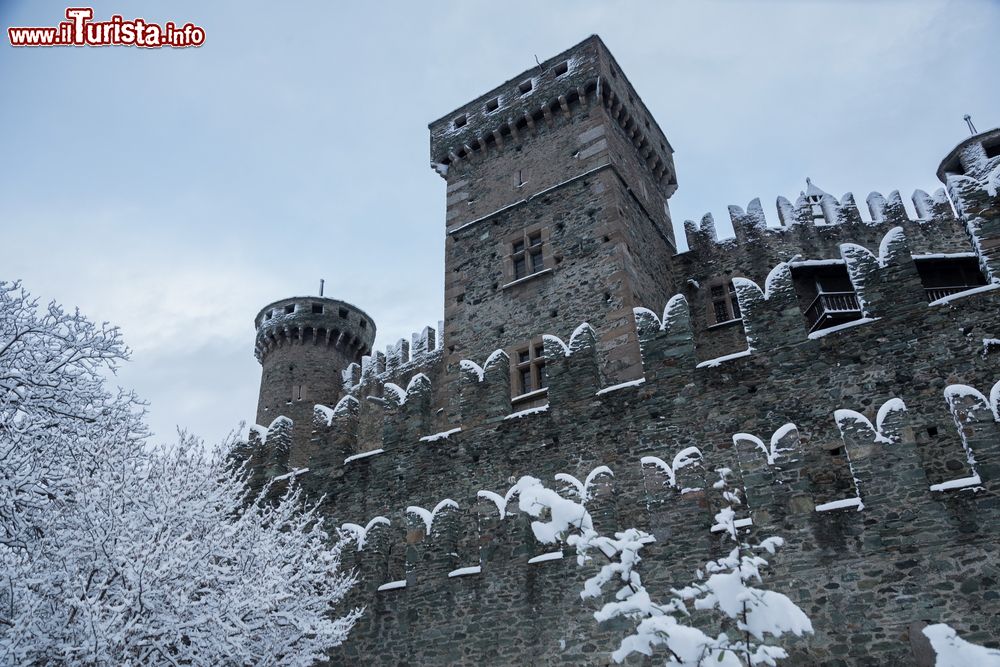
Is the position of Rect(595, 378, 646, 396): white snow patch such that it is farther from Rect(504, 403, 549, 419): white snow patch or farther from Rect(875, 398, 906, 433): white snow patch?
Rect(875, 398, 906, 433): white snow patch

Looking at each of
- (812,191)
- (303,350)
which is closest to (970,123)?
(812,191)

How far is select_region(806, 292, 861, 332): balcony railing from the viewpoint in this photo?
1778 centimetres

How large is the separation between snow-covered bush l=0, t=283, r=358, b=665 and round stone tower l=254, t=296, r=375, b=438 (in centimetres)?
1742

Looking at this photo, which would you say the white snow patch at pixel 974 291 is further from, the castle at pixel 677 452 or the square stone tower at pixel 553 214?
the square stone tower at pixel 553 214

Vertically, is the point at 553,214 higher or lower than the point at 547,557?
higher

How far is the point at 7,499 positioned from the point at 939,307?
10.7 m

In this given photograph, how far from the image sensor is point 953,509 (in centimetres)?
792

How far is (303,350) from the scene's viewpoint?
97.3 ft

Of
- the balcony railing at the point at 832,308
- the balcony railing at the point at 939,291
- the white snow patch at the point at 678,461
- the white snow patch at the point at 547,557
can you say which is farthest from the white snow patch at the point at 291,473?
the balcony railing at the point at 939,291

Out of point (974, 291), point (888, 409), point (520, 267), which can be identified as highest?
point (520, 267)

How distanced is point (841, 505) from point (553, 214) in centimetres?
1160

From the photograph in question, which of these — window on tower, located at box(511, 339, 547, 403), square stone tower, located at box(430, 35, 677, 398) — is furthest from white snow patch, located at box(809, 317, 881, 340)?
window on tower, located at box(511, 339, 547, 403)

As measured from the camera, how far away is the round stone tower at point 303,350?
2870 cm

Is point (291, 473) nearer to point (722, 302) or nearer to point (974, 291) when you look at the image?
point (974, 291)
